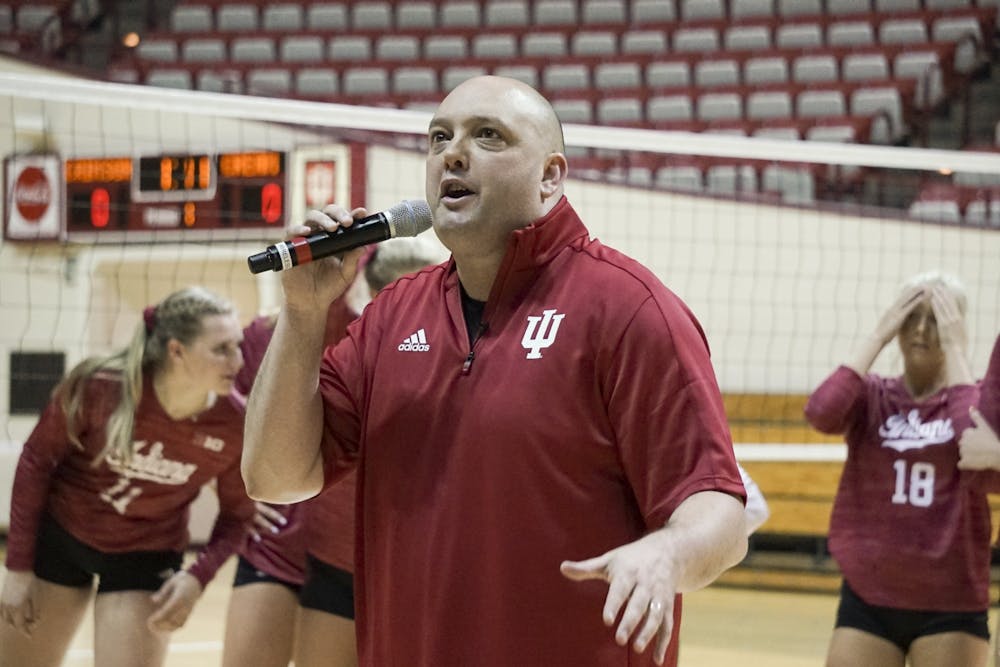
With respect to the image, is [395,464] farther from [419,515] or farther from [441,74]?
[441,74]

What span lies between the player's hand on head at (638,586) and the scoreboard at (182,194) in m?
6.57

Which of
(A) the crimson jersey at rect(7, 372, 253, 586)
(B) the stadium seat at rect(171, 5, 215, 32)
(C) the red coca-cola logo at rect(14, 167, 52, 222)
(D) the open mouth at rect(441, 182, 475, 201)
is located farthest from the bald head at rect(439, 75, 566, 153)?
(B) the stadium seat at rect(171, 5, 215, 32)

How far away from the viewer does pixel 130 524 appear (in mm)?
3932

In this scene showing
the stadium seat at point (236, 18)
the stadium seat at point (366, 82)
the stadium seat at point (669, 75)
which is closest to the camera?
the stadium seat at point (669, 75)

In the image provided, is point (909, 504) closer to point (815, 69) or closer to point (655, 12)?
point (815, 69)

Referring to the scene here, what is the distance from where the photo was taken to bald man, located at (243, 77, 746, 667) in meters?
1.90

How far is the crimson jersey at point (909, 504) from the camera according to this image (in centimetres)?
383

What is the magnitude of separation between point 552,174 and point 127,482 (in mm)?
2232

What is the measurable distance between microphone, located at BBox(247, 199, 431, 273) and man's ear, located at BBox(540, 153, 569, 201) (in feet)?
0.68

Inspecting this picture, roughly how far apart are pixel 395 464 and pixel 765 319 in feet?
23.6

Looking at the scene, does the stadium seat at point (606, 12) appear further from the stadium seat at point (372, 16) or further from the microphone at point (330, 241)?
the microphone at point (330, 241)

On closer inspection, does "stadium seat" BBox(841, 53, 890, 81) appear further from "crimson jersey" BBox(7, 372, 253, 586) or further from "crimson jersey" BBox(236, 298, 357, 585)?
"crimson jersey" BBox(7, 372, 253, 586)

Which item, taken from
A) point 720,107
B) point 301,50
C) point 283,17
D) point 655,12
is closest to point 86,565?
point 720,107

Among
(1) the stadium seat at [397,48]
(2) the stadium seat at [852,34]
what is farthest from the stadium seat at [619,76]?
(1) the stadium seat at [397,48]
